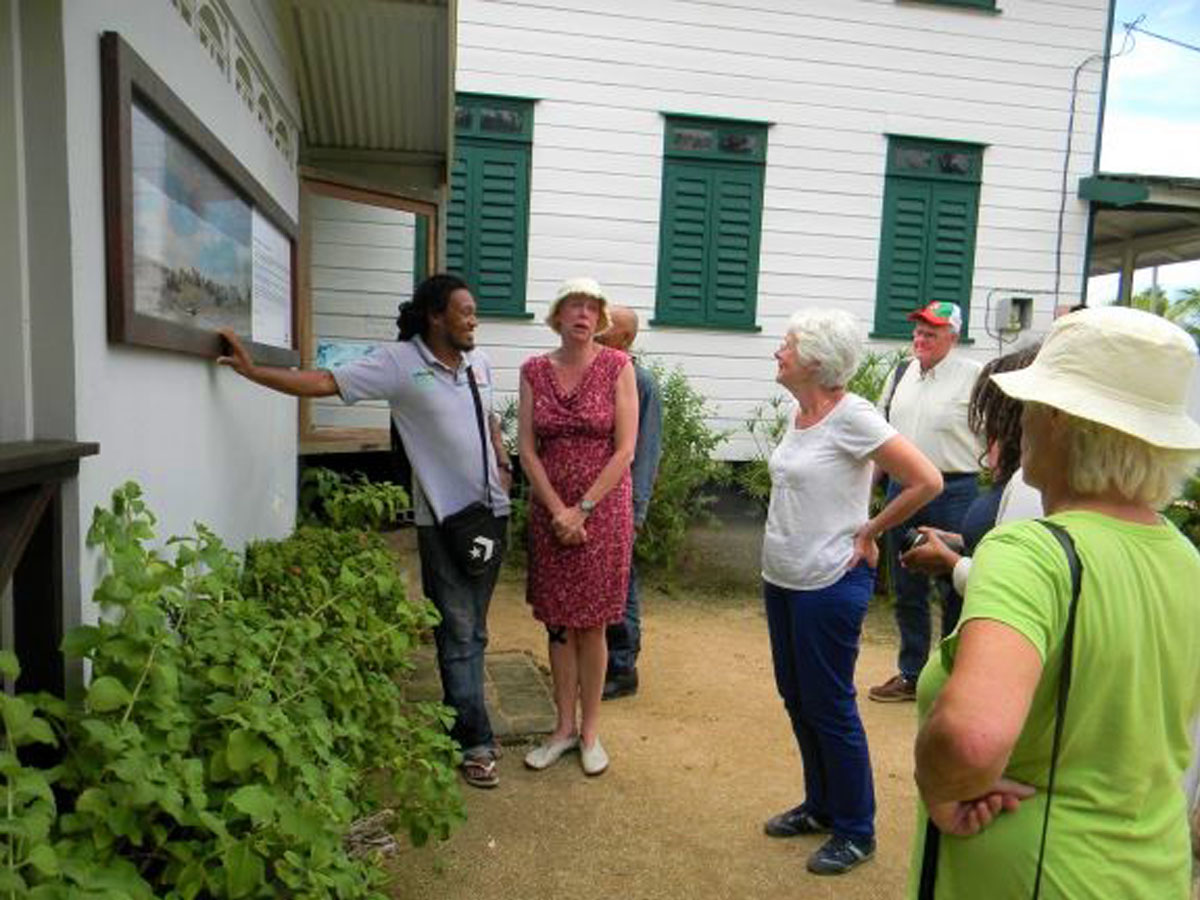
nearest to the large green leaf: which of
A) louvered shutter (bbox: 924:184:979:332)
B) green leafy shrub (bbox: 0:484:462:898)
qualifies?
green leafy shrub (bbox: 0:484:462:898)

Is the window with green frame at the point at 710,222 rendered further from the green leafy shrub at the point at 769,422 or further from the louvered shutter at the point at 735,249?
the green leafy shrub at the point at 769,422

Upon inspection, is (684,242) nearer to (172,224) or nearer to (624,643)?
(624,643)

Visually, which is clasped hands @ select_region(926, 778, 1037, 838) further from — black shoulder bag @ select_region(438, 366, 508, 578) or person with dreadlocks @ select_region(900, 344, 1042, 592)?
black shoulder bag @ select_region(438, 366, 508, 578)

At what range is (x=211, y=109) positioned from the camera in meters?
2.80

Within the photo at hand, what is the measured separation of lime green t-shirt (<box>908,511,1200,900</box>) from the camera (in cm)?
127

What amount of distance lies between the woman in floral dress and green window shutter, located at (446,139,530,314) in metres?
3.99

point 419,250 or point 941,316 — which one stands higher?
point 419,250

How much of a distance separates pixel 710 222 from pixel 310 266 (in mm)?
3303

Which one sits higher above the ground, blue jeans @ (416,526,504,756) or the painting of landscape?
the painting of landscape

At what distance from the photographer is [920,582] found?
452cm

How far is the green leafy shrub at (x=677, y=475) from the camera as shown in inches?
258

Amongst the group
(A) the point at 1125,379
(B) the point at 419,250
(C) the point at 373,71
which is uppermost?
(C) the point at 373,71

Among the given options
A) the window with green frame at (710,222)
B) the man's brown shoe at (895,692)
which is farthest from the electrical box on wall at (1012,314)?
the man's brown shoe at (895,692)

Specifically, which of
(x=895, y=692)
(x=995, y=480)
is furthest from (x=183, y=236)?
(x=895, y=692)
